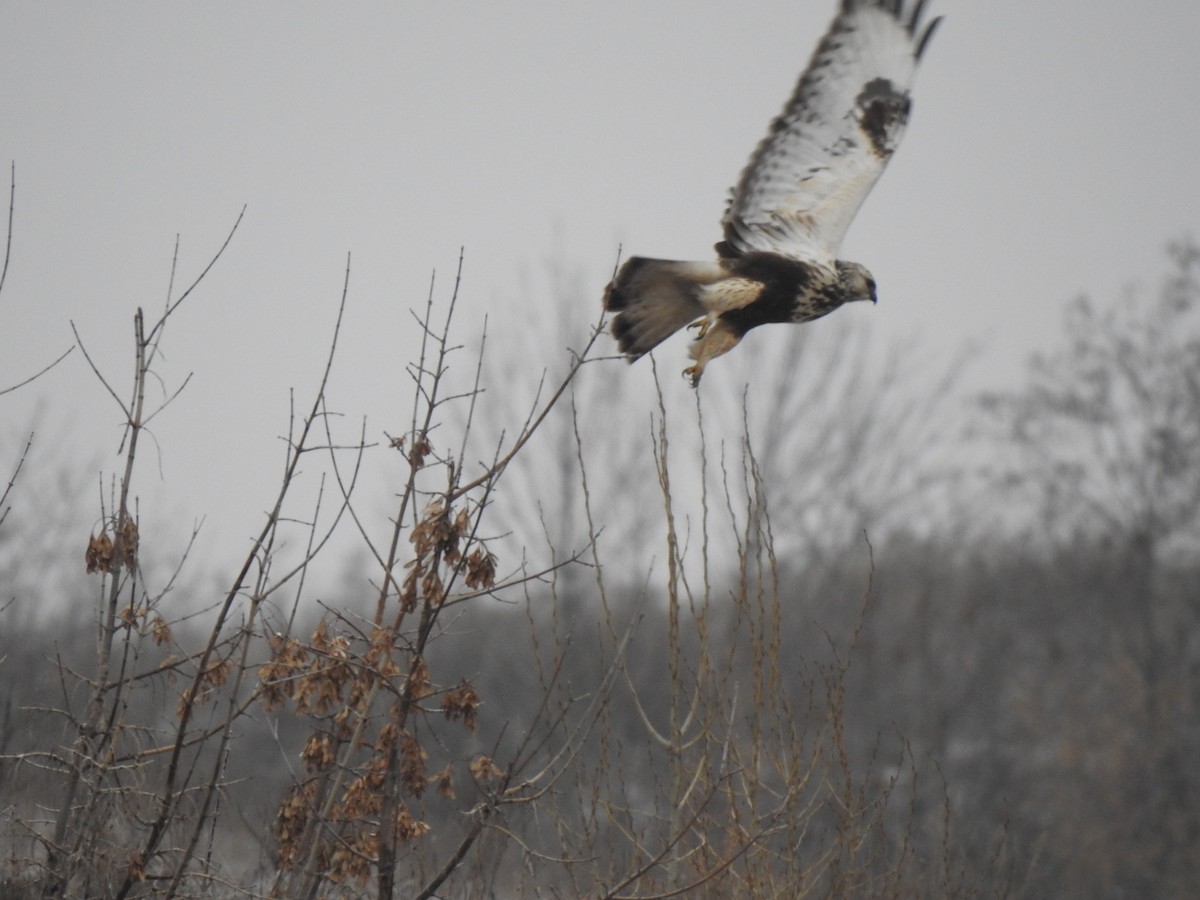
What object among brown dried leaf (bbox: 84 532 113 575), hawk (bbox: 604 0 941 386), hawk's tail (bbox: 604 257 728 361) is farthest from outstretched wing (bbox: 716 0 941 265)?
brown dried leaf (bbox: 84 532 113 575)

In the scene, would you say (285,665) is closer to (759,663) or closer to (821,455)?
(759,663)

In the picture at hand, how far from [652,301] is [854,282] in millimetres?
1054

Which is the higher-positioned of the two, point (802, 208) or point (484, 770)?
point (802, 208)

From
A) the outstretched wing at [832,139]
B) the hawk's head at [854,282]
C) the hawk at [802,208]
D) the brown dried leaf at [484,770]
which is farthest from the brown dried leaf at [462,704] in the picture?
the hawk's head at [854,282]

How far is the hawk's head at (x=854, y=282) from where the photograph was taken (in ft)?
17.1

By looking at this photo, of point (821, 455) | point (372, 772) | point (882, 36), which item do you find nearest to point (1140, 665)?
point (821, 455)

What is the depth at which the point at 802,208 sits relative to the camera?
17.8ft

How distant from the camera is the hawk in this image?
4703 mm

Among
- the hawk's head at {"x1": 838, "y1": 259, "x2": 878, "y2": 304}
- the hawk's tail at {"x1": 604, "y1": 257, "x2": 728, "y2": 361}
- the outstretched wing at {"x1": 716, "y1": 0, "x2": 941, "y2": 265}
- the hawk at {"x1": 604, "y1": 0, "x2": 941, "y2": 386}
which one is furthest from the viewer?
the outstretched wing at {"x1": 716, "y1": 0, "x2": 941, "y2": 265}

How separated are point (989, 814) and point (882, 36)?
12.9 metres

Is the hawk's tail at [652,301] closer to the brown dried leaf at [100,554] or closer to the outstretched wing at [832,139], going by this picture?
the outstretched wing at [832,139]

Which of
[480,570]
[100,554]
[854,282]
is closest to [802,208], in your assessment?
[854,282]

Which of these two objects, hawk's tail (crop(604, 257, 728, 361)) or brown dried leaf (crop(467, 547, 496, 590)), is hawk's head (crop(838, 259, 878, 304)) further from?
brown dried leaf (crop(467, 547, 496, 590))

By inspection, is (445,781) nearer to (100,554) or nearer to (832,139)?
(100,554)
